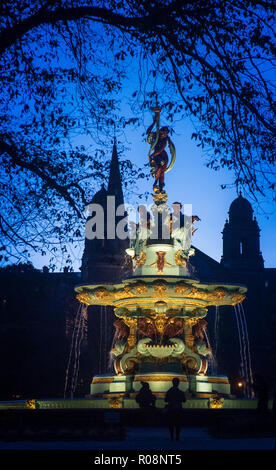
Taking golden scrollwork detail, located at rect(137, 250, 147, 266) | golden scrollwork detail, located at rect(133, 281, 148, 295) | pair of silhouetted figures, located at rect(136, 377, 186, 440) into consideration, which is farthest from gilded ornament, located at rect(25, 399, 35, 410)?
golden scrollwork detail, located at rect(137, 250, 147, 266)

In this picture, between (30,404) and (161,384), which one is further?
(161,384)

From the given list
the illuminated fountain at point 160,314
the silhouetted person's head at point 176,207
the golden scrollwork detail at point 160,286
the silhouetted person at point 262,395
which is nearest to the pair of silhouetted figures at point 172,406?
the illuminated fountain at point 160,314

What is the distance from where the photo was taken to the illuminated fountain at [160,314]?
733 inches

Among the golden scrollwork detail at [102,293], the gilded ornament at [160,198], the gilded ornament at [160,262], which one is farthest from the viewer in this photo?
the gilded ornament at [160,198]

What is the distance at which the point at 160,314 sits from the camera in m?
19.4

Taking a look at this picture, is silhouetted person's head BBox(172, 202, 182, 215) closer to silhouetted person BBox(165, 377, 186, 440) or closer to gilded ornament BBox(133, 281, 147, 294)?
gilded ornament BBox(133, 281, 147, 294)

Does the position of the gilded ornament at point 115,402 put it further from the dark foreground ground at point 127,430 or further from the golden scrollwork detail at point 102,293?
the golden scrollwork detail at point 102,293

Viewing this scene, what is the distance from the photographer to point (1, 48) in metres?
10.8

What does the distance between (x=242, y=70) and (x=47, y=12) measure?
3.11 metres

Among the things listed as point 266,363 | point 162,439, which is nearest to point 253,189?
point 162,439

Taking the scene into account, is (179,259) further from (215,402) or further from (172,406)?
(172,406)

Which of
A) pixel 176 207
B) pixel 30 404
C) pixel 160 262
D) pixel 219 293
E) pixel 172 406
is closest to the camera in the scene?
pixel 172 406

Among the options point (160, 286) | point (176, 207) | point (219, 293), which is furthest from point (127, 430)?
point (176, 207)

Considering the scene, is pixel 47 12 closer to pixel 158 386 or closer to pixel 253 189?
pixel 253 189
